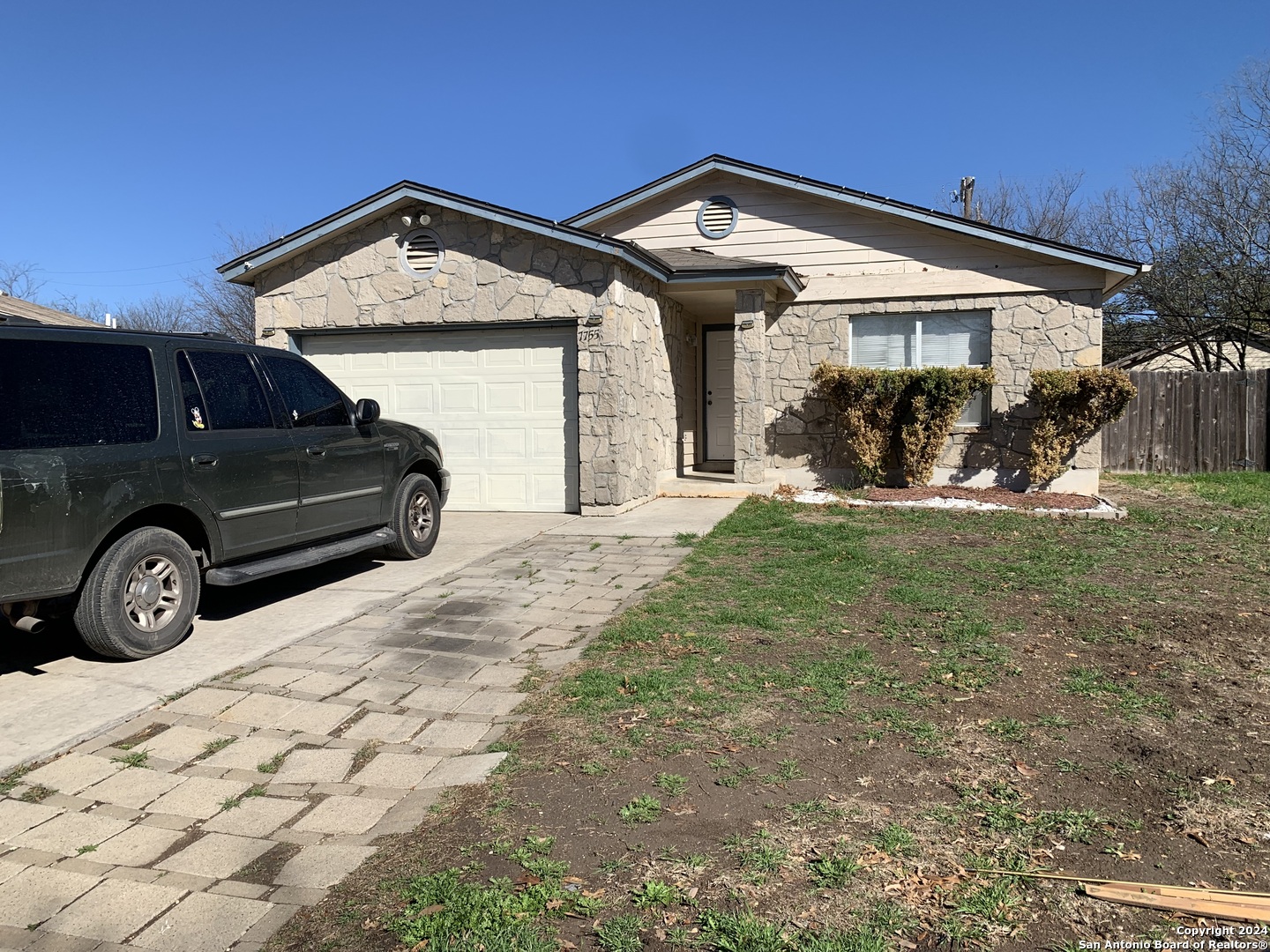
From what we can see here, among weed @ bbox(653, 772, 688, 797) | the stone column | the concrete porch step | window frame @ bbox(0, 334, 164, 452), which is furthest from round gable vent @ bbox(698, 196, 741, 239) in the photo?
weed @ bbox(653, 772, 688, 797)

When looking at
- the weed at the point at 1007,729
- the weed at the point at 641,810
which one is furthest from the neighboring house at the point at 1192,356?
the weed at the point at 641,810

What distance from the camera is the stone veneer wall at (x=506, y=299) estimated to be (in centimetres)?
1026

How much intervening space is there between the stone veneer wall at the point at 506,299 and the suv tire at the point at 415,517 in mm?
2519

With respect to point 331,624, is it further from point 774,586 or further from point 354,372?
point 354,372

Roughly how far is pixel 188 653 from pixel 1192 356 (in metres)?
26.8

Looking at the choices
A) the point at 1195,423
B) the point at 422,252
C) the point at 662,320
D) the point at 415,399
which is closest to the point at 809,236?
the point at 662,320

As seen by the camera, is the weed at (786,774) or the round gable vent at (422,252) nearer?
the weed at (786,774)

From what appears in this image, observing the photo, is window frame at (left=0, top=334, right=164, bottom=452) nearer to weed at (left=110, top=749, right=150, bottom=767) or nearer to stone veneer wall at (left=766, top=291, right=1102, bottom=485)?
weed at (left=110, top=749, right=150, bottom=767)

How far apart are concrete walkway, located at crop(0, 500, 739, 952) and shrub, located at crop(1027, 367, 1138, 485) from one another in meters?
8.20

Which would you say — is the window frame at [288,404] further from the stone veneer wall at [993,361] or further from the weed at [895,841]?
the stone veneer wall at [993,361]

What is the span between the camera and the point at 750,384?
12.4 m

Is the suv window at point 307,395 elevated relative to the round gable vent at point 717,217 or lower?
lower

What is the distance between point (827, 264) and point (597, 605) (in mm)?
8421

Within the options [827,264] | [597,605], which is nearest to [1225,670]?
[597,605]
